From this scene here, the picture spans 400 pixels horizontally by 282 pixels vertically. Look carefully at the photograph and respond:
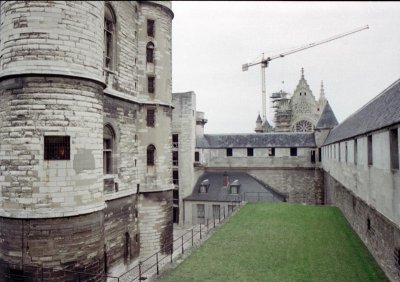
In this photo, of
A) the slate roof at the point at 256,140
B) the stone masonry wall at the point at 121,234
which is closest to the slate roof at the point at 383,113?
the stone masonry wall at the point at 121,234

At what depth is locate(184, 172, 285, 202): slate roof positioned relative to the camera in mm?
31984

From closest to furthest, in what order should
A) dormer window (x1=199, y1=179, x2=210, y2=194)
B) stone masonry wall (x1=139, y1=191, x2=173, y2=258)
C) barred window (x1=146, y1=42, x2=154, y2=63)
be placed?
stone masonry wall (x1=139, y1=191, x2=173, y2=258), barred window (x1=146, y1=42, x2=154, y2=63), dormer window (x1=199, y1=179, x2=210, y2=194)

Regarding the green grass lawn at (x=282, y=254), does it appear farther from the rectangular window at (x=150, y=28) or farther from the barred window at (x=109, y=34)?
the rectangular window at (x=150, y=28)

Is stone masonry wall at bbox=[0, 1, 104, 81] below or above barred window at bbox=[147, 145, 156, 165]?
above

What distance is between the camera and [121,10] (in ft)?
53.8

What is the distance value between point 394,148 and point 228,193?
76.6 ft

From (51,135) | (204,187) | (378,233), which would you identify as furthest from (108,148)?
(204,187)

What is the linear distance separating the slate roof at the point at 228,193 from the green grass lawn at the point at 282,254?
35.2 feet

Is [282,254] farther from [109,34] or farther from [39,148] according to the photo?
[109,34]

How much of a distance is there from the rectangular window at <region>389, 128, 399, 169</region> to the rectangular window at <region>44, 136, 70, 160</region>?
966cm

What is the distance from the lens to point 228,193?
107 ft

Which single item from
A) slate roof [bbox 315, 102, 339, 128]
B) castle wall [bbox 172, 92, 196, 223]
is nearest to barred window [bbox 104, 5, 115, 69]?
castle wall [bbox 172, 92, 196, 223]

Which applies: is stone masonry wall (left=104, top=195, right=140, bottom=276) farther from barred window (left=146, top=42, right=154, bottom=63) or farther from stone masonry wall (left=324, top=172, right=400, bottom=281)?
stone masonry wall (left=324, top=172, right=400, bottom=281)

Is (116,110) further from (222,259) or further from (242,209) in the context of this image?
(242,209)
